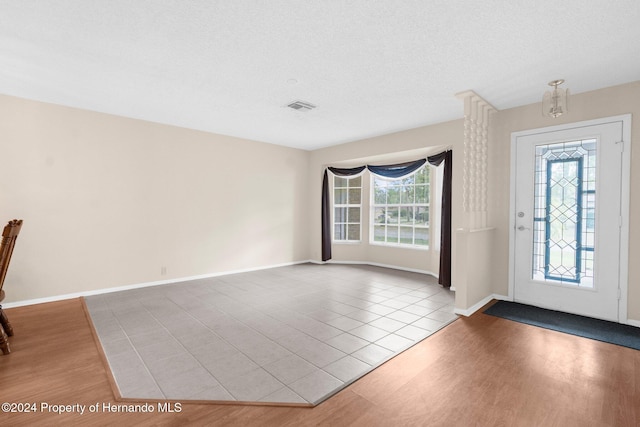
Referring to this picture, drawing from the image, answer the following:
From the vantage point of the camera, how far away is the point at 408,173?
225 inches

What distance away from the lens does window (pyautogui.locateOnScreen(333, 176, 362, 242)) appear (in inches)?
268

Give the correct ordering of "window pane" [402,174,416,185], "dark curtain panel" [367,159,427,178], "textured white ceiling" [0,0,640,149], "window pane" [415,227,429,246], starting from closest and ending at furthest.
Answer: "textured white ceiling" [0,0,640,149]
"dark curtain panel" [367,159,427,178]
"window pane" [415,227,429,246]
"window pane" [402,174,416,185]

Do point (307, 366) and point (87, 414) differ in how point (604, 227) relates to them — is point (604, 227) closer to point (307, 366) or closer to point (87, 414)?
point (307, 366)

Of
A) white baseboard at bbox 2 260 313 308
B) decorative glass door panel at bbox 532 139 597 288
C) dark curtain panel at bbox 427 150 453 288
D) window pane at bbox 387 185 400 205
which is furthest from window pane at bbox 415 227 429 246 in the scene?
white baseboard at bbox 2 260 313 308

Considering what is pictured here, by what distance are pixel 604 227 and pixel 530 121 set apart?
153 centimetres

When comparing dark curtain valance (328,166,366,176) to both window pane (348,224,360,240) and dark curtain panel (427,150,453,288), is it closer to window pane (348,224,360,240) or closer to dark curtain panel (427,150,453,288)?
window pane (348,224,360,240)

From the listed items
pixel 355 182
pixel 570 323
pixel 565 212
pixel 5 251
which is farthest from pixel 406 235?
pixel 5 251

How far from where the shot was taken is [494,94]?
3.53 m

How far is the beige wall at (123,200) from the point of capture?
3.75 metres

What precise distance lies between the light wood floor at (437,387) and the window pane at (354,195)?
4154 mm

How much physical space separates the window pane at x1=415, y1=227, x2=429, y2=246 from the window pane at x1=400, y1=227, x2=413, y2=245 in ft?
0.43

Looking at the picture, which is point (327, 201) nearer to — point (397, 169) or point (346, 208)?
point (346, 208)

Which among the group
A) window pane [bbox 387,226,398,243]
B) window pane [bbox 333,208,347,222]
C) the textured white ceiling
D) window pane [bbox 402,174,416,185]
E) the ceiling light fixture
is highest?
the textured white ceiling

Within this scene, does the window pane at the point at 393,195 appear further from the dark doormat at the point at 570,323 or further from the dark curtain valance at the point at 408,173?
the dark doormat at the point at 570,323
